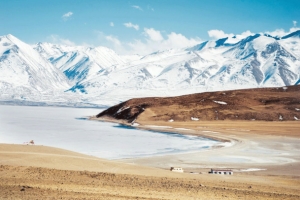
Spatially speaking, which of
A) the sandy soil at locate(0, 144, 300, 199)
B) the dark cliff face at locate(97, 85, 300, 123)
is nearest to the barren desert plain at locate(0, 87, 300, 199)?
the sandy soil at locate(0, 144, 300, 199)

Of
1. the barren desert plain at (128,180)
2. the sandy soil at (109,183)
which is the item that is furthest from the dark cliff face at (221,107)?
the sandy soil at (109,183)

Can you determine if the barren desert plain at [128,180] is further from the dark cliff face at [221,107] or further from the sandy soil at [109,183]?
the dark cliff face at [221,107]

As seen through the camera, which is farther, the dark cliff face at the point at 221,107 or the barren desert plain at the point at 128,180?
the dark cliff face at the point at 221,107

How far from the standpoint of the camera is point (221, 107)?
152750 millimetres

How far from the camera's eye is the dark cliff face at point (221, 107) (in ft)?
475

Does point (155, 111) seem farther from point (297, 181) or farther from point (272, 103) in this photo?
point (297, 181)

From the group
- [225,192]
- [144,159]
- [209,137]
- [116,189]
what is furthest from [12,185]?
[209,137]

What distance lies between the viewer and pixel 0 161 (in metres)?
31.8

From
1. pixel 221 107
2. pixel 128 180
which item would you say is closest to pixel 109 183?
pixel 128 180

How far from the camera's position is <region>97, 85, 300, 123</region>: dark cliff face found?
14488 cm

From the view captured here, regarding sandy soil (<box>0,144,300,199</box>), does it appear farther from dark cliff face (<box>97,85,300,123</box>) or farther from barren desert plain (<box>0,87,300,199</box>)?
dark cliff face (<box>97,85,300,123</box>)

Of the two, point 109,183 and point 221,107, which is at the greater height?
point 221,107

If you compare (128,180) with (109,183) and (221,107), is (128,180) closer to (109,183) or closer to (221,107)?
(109,183)

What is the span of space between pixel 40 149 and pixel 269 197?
957 inches
